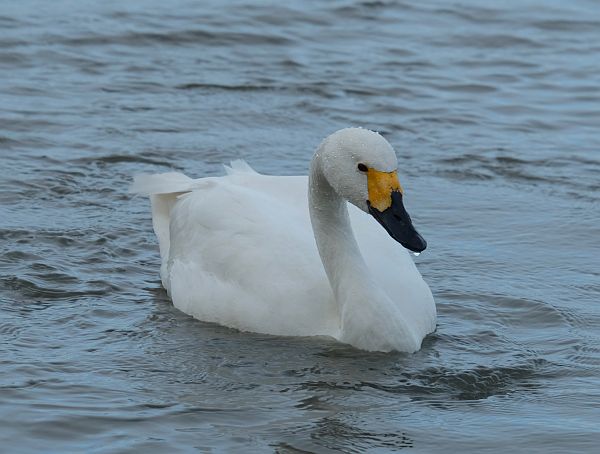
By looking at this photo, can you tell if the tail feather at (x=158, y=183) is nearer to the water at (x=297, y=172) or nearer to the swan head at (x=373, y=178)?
the water at (x=297, y=172)

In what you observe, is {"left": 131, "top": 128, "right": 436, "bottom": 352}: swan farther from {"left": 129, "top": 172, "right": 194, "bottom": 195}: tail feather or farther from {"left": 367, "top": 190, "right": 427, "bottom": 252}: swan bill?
{"left": 129, "top": 172, "right": 194, "bottom": 195}: tail feather

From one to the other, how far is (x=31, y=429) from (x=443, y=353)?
2.38m

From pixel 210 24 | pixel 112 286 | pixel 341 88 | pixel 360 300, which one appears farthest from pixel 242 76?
pixel 360 300

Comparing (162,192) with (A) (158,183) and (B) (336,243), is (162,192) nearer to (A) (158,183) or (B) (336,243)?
(A) (158,183)

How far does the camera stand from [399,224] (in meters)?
7.24

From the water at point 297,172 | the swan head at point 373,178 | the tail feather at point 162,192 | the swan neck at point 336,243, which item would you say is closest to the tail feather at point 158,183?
the tail feather at point 162,192

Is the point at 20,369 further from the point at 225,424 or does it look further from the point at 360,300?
the point at 360,300

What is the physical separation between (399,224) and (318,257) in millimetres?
1033

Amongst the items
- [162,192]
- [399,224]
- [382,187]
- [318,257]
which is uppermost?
[382,187]

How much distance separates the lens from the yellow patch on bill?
728 centimetres

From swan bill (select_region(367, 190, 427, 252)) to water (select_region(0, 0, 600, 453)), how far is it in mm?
708

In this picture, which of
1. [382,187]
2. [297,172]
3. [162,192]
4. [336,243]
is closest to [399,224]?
[382,187]

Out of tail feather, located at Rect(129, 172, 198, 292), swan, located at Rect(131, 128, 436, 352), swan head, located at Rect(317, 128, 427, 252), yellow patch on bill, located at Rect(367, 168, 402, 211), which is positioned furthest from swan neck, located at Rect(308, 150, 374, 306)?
tail feather, located at Rect(129, 172, 198, 292)

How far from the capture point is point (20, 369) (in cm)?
717
